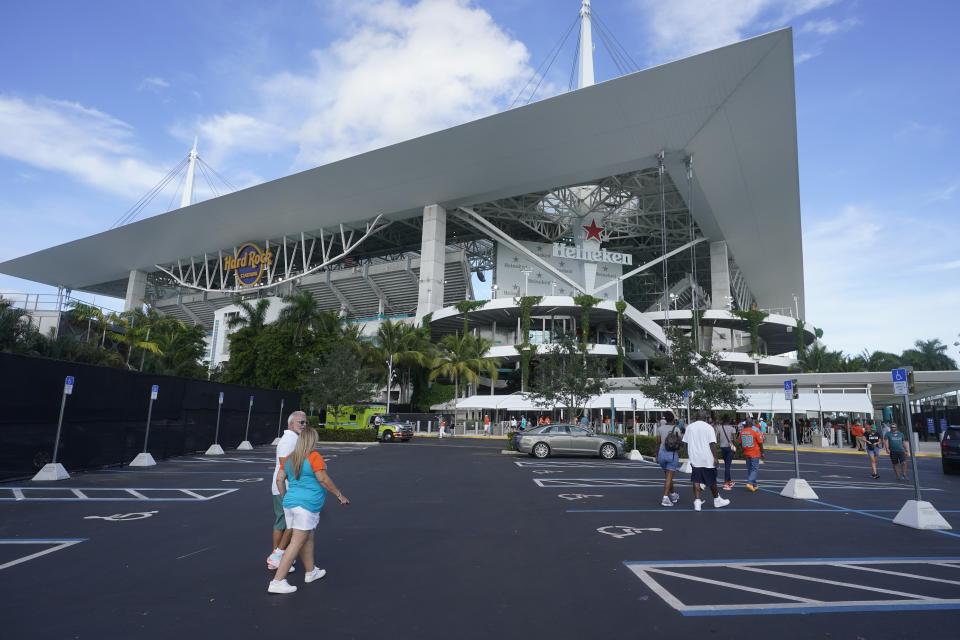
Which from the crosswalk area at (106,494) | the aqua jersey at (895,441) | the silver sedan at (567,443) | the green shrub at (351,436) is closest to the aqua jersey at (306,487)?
the crosswalk area at (106,494)

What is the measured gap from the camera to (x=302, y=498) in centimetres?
484

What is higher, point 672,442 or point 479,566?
point 672,442

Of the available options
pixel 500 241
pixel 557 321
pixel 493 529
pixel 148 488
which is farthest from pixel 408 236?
pixel 493 529

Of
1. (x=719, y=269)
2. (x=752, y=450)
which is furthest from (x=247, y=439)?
(x=719, y=269)

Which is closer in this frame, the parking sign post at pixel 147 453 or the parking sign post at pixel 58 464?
the parking sign post at pixel 58 464

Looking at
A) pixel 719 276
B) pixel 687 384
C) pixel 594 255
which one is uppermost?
pixel 594 255

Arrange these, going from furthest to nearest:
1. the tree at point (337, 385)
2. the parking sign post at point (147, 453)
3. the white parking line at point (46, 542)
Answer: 1. the tree at point (337, 385)
2. the parking sign post at point (147, 453)
3. the white parking line at point (46, 542)

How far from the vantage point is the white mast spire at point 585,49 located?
4300 centimetres

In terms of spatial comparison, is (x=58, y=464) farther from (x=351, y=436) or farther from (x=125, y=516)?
(x=351, y=436)

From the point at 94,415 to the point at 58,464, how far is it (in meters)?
2.00

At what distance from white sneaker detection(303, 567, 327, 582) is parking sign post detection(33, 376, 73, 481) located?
1012 centimetres

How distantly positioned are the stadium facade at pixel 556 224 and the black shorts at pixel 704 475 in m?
30.0

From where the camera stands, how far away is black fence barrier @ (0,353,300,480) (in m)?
11.3

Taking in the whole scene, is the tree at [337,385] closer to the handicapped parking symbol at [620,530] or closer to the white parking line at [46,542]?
the white parking line at [46,542]
